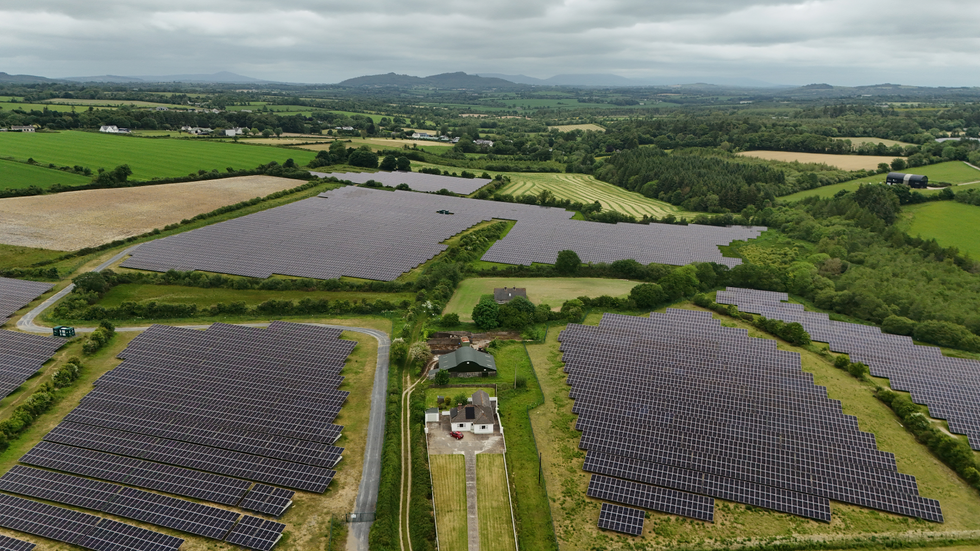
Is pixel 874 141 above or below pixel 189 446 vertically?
above

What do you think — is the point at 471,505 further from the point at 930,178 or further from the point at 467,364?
the point at 930,178

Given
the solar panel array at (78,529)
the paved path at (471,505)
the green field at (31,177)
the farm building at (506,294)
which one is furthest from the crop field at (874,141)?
the green field at (31,177)

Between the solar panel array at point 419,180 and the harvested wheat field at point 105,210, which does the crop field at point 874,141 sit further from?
the harvested wheat field at point 105,210

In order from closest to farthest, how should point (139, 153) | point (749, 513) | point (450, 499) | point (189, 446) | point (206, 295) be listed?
point (749, 513)
point (450, 499)
point (189, 446)
point (206, 295)
point (139, 153)

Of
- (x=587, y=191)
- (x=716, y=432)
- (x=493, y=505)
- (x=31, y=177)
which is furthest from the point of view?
(x=587, y=191)

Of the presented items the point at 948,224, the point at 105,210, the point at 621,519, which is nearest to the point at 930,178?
the point at 948,224

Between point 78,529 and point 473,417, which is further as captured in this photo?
point 473,417

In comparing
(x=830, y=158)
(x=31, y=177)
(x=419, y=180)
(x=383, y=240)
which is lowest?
(x=383, y=240)

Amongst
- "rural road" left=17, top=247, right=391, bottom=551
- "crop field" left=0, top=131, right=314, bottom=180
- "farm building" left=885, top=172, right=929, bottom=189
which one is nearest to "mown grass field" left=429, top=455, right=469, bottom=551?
"rural road" left=17, top=247, right=391, bottom=551
